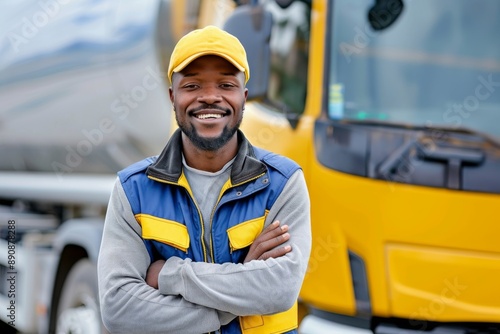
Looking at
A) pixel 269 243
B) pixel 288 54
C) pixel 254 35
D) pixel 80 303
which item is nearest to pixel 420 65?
pixel 288 54

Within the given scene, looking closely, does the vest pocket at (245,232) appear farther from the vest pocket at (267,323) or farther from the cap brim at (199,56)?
the cap brim at (199,56)

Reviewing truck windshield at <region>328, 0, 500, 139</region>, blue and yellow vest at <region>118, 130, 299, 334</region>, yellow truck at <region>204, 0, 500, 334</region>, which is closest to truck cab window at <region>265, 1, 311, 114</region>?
yellow truck at <region>204, 0, 500, 334</region>

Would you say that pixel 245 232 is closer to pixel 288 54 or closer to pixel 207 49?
pixel 207 49

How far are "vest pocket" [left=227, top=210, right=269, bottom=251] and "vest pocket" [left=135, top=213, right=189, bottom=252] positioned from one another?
0.12m

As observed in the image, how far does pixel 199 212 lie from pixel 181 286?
20 cm

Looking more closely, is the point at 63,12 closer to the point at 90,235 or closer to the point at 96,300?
the point at 90,235

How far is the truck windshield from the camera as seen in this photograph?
142 inches

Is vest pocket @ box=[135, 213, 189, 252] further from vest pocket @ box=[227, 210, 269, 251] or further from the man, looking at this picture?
vest pocket @ box=[227, 210, 269, 251]

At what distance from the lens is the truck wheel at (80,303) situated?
4770mm

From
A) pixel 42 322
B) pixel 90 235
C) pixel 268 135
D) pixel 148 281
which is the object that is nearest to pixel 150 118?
pixel 90 235

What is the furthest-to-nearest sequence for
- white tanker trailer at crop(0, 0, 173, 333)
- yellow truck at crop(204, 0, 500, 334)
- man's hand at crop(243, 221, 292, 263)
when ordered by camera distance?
white tanker trailer at crop(0, 0, 173, 333), yellow truck at crop(204, 0, 500, 334), man's hand at crop(243, 221, 292, 263)

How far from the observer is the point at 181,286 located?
218 cm

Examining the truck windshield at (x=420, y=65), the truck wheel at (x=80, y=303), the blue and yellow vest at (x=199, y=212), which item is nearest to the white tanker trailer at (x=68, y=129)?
the truck wheel at (x=80, y=303)

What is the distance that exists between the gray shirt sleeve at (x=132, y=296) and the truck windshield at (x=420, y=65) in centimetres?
165
